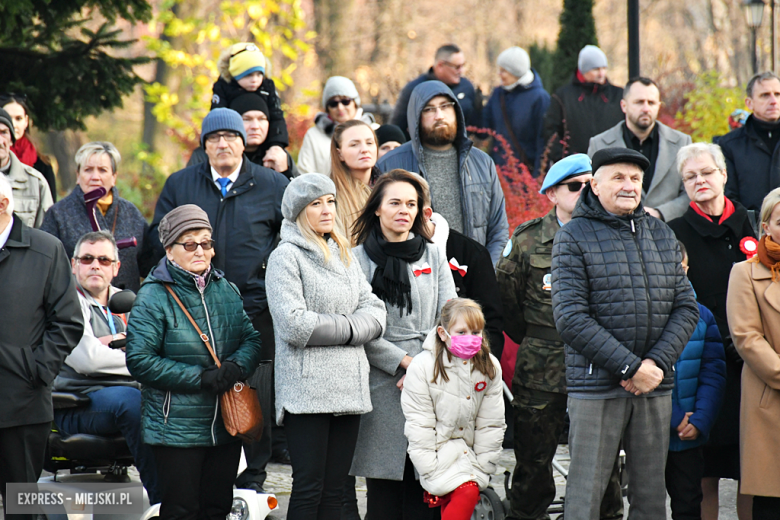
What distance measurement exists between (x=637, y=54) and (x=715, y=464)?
5.66m

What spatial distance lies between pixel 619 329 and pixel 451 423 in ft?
3.10

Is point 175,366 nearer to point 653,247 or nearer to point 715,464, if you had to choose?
point 653,247

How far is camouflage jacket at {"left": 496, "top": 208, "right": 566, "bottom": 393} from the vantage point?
5266 millimetres

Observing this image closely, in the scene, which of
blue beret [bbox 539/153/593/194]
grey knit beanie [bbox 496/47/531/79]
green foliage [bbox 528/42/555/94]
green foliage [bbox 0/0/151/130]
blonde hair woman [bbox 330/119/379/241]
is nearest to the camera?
blue beret [bbox 539/153/593/194]

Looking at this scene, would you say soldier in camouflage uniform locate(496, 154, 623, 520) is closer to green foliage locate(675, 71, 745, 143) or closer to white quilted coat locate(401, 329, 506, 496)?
white quilted coat locate(401, 329, 506, 496)

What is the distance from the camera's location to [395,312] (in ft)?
16.5

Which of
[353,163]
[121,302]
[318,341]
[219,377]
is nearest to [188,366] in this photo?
[219,377]

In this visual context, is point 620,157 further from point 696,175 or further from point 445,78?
point 445,78

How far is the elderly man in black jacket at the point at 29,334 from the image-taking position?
4695 millimetres

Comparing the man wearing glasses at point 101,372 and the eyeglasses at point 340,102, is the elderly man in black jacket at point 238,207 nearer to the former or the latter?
the man wearing glasses at point 101,372

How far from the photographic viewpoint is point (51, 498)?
528 centimetres

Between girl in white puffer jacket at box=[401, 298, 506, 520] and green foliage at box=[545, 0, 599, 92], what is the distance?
985 cm

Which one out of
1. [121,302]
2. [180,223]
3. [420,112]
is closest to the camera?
[180,223]

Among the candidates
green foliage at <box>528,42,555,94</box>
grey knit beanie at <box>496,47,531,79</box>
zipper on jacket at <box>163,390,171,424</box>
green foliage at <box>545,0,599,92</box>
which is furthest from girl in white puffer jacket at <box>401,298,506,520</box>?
green foliage at <box>528,42,555,94</box>
